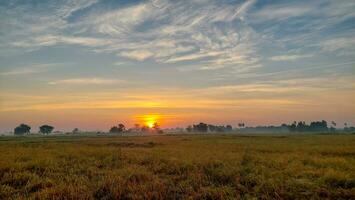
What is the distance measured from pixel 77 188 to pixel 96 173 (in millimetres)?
4229

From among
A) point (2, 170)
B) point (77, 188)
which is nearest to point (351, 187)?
point (77, 188)

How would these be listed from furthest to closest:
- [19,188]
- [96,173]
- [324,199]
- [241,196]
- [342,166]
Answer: [342,166] → [96,173] → [19,188] → [241,196] → [324,199]

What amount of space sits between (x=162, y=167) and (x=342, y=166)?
35.7ft

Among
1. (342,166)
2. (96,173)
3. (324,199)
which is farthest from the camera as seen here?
(342,166)

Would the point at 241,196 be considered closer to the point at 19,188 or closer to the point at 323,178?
the point at 323,178

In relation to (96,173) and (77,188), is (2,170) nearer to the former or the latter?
(96,173)

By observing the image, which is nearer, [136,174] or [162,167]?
[136,174]

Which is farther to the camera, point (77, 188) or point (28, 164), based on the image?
point (28, 164)

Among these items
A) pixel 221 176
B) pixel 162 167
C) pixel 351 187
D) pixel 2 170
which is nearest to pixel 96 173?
pixel 162 167

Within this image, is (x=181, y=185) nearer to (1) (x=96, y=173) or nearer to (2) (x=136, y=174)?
(2) (x=136, y=174)

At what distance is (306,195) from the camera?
12047mm

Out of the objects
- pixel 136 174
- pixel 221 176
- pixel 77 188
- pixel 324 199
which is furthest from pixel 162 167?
pixel 324 199

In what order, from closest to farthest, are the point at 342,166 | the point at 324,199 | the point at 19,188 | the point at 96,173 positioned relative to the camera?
the point at 324,199
the point at 19,188
the point at 96,173
the point at 342,166

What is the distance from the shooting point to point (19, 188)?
45.9ft
